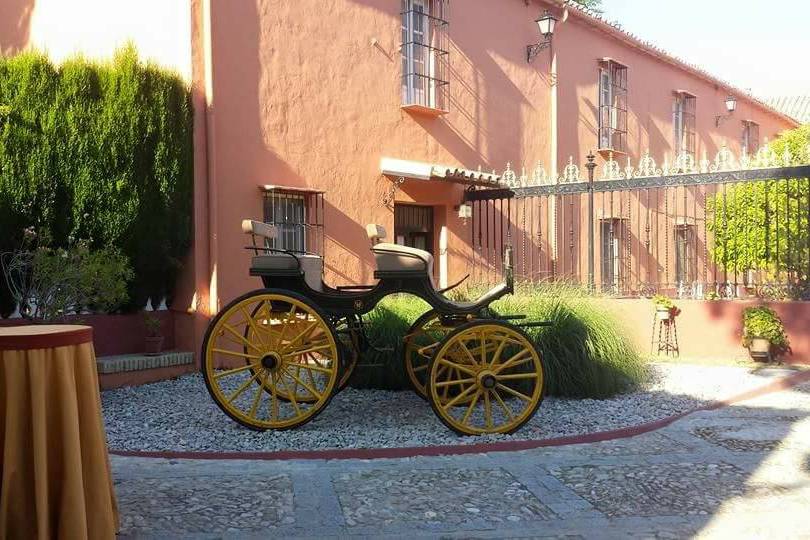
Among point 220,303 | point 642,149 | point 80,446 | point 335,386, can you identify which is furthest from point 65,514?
point 642,149

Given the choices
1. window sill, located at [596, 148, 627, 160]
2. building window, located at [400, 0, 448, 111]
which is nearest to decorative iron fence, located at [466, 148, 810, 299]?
window sill, located at [596, 148, 627, 160]

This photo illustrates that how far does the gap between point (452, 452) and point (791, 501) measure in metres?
2.25

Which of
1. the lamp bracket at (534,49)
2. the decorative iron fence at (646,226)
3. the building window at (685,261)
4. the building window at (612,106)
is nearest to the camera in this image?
the decorative iron fence at (646,226)

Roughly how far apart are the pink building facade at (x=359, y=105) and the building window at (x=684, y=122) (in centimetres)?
403

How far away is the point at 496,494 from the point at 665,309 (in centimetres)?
659

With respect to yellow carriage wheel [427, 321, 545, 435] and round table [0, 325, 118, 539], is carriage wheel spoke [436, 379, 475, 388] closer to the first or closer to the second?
yellow carriage wheel [427, 321, 545, 435]

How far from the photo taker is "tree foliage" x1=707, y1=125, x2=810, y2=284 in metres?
10.2

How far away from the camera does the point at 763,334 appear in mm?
9641

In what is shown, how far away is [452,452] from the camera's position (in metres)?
5.51

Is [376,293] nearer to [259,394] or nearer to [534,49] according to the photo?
[259,394]

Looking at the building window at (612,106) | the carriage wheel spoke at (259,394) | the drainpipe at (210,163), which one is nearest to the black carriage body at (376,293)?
the carriage wheel spoke at (259,394)

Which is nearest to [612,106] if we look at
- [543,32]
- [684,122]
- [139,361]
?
[543,32]

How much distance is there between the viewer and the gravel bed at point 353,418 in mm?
5719

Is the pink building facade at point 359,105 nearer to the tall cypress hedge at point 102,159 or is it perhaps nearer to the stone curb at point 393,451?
the tall cypress hedge at point 102,159
